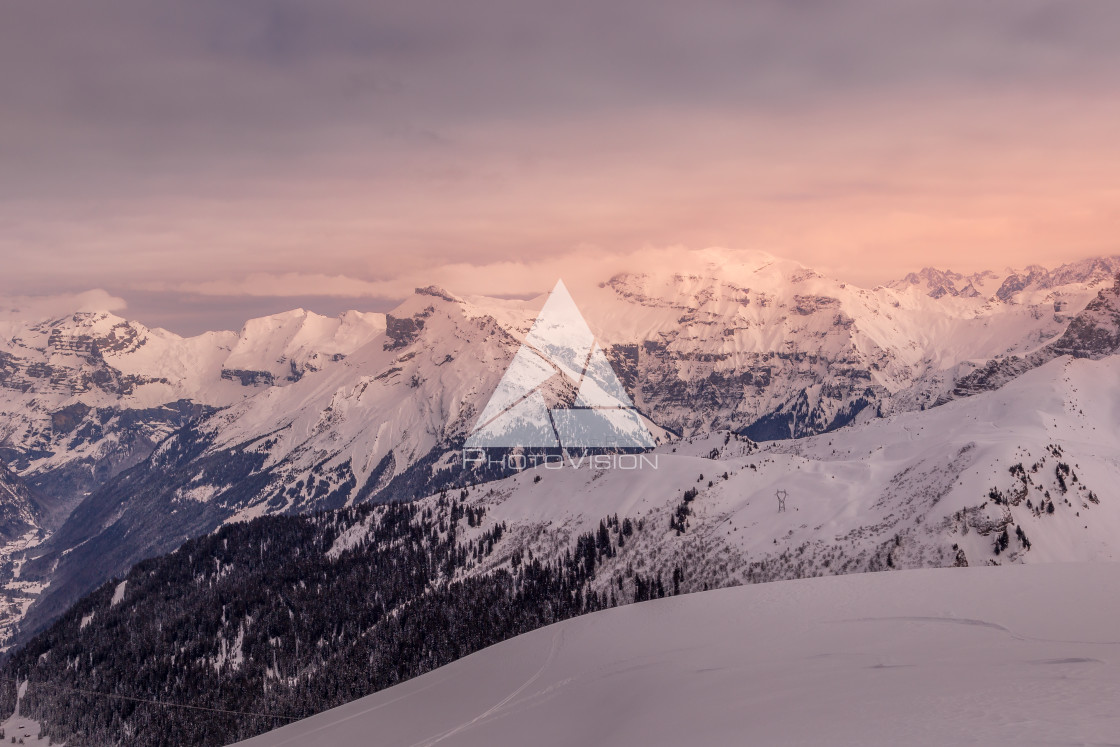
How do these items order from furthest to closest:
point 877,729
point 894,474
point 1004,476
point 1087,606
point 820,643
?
point 894,474 < point 1004,476 < point 820,643 < point 1087,606 < point 877,729

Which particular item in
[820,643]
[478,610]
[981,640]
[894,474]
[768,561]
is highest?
[981,640]

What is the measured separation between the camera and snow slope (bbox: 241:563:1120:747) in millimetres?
24688

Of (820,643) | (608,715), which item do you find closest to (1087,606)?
(820,643)

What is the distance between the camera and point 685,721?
30266mm

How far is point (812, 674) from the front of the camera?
33375mm

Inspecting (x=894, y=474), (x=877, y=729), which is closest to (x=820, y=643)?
(x=877, y=729)

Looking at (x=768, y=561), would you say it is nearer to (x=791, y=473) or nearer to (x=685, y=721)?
(x=791, y=473)

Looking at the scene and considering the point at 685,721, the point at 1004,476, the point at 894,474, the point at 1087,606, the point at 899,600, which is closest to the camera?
the point at 685,721

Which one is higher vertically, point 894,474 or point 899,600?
point 899,600

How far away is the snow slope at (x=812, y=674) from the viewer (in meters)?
24.7

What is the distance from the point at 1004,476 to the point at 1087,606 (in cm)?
10761

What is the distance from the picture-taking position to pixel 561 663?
52.9m

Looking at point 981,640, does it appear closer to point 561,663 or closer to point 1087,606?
point 1087,606

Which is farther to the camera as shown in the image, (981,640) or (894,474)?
(894,474)
